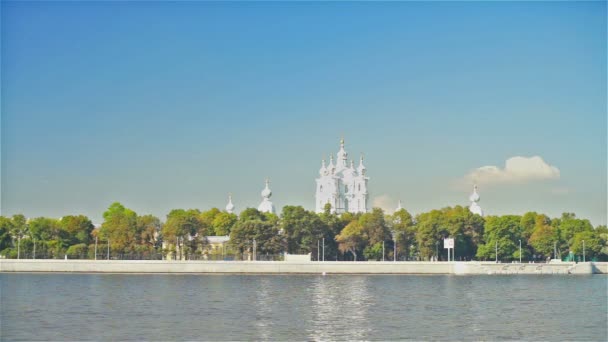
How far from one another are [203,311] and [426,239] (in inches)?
2438

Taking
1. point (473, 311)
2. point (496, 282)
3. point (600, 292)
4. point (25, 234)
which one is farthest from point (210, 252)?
point (473, 311)

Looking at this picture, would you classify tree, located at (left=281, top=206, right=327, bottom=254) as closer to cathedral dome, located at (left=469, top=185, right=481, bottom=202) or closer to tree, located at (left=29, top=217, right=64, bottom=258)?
tree, located at (left=29, top=217, right=64, bottom=258)

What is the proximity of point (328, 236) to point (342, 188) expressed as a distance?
53128 mm

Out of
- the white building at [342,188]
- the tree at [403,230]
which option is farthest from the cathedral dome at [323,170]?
the tree at [403,230]

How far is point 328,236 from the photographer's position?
113812 millimetres

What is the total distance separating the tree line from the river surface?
25.8 metres

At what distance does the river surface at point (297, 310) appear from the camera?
43.7m

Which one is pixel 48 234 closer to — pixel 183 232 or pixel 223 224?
pixel 183 232

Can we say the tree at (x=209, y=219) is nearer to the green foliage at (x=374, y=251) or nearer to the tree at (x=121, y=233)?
the tree at (x=121, y=233)

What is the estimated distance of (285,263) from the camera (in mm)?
102125

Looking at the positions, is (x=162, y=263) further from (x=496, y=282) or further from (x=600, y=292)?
(x=600, y=292)

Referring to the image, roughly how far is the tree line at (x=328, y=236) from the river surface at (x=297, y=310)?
25762 millimetres

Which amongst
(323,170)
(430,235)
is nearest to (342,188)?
(323,170)

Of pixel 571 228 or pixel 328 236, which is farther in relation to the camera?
pixel 571 228
